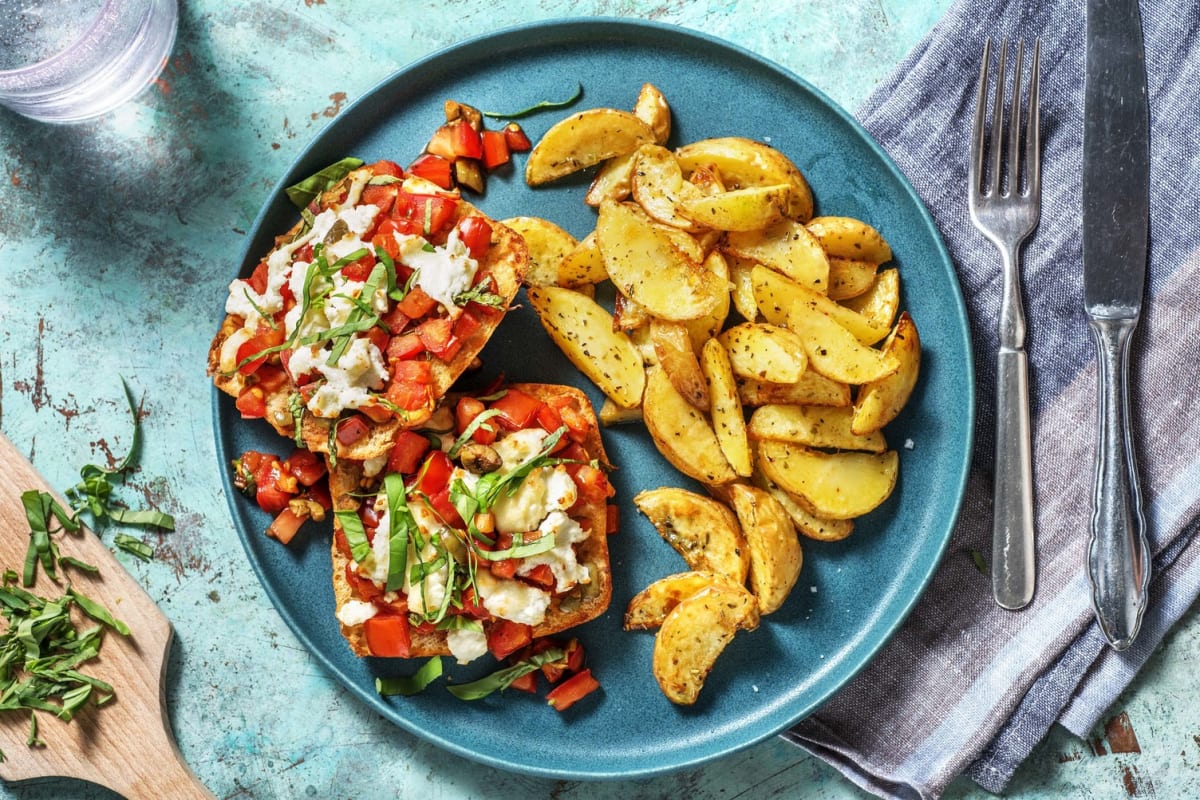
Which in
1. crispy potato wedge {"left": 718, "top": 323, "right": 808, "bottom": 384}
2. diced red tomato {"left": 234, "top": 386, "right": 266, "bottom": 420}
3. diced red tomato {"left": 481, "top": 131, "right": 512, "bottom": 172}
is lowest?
diced red tomato {"left": 234, "top": 386, "right": 266, "bottom": 420}

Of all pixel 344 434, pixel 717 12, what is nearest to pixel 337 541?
pixel 344 434

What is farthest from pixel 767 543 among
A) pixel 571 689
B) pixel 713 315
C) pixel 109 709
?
pixel 109 709

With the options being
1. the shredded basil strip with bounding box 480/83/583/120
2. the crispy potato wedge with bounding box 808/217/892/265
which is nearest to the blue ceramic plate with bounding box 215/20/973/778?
the shredded basil strip with bounding box 480/83/583/120

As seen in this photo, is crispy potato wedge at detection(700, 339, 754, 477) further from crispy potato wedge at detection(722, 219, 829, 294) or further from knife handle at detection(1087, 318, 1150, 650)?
knife handle at detection(1087, 318, 1150, 650)

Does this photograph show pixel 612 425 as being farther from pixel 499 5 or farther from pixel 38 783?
pixel 38 783

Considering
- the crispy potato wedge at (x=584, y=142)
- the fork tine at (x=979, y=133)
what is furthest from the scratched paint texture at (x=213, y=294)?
the crispy potato wedge at (x=584, y=142)

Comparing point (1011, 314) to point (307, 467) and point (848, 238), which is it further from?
point (307, 467)
